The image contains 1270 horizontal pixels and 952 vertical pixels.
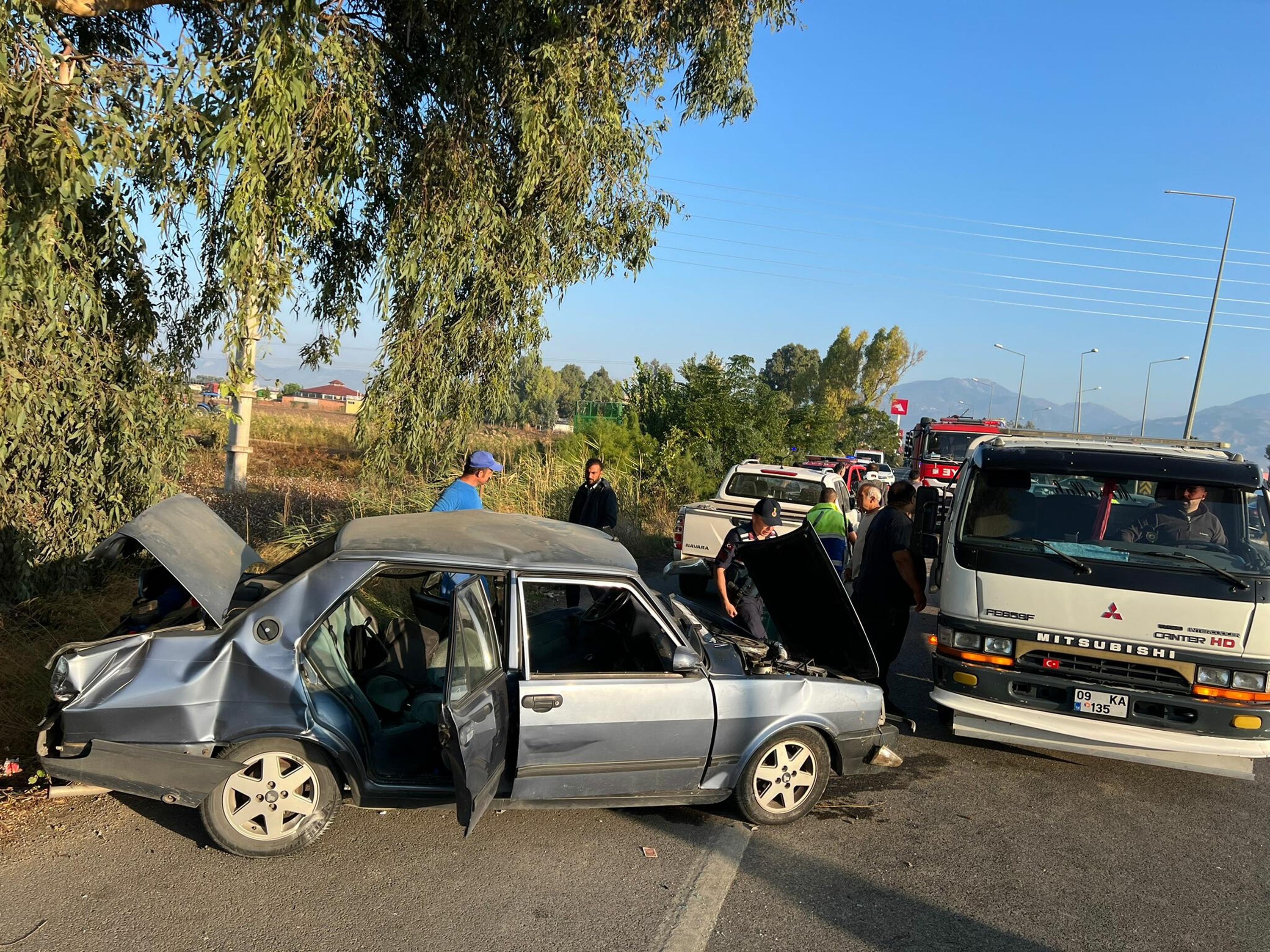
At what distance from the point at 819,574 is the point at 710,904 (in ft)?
7.17

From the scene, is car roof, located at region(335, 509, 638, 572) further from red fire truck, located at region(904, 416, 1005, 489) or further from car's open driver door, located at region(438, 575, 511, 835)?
red fire truck, located at region(904, 416, 1005, 489)

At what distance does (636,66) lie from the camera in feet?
31.0

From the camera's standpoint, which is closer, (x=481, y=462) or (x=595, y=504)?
(x=481, y=462)

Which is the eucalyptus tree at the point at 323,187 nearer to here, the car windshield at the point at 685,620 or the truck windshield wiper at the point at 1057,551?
the car windshield at the point at 685,620

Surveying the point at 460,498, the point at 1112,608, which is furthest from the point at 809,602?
the point at 460,498

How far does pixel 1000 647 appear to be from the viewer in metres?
5.79

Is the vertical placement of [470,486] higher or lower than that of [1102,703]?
higher

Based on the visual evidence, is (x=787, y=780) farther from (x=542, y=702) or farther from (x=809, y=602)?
(x=542, y=702)

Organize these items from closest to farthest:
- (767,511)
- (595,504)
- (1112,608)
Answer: (1112,608) < (767,511) < (595,504)

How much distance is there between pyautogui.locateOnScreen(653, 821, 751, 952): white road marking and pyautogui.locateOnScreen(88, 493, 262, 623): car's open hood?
7.82 ft

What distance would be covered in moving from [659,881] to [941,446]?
19.5 m

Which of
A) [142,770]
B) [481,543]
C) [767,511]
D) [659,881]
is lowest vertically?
[659,881]

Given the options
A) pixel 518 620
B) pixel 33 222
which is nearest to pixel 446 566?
pixel 518 620

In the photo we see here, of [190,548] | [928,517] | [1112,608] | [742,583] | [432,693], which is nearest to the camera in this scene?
[190,548]
